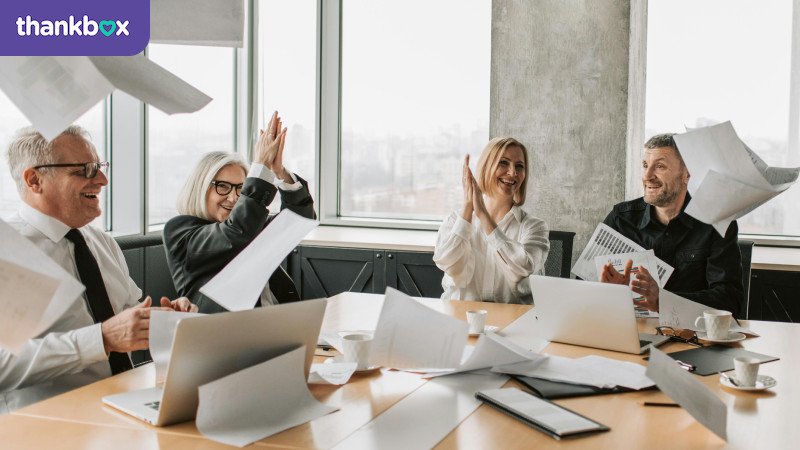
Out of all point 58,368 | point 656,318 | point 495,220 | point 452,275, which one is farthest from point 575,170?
point 58,368

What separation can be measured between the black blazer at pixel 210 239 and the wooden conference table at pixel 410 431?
875 millimetres

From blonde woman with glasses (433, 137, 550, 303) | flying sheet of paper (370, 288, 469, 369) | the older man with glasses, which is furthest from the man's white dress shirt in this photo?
blonde woman with glasses (433, 137, 550, 303)

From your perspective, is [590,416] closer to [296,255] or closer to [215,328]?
[215,328]

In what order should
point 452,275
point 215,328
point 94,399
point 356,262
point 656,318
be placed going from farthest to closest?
1. point 356,262
2. point 452,275
3. point 656,318
4. point 94,399
5. point 215,328

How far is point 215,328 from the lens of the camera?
1234mm

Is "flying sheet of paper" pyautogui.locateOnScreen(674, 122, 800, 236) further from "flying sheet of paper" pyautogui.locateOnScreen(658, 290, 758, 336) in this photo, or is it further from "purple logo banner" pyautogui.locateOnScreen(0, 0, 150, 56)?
"purple logo banner" pyautogui.locateOnScreen(0, 0, 150, 56)

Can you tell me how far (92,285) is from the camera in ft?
6.45

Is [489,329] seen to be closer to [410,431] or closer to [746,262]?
[410,431]

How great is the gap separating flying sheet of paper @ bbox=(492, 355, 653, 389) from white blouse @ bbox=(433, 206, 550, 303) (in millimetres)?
936

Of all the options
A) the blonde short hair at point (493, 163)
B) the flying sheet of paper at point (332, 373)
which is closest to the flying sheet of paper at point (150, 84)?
the flying sheet of paper at point (332, 373)

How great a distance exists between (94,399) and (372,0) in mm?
3823

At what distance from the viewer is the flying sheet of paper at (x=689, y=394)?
1230 millimetres

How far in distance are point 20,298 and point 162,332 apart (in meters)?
0.84

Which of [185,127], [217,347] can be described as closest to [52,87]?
[217,347]
